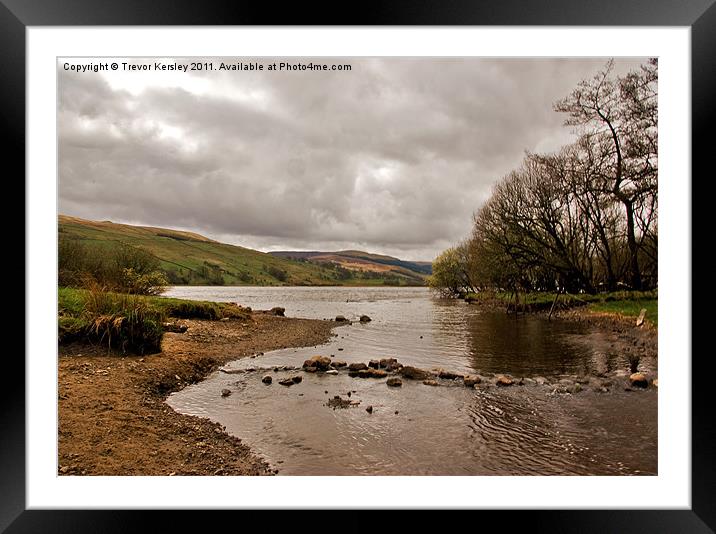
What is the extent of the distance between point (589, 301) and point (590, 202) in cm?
304

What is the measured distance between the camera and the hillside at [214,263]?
214 inches

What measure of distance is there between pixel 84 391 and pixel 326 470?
2839 mm

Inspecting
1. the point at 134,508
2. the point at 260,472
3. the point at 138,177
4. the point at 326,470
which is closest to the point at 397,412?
the point at 326,470

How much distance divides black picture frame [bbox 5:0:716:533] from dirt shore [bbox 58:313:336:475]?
0.34 m

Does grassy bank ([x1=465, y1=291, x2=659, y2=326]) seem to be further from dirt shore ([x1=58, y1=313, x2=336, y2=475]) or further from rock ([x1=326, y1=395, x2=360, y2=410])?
dirt shore ([x1=58, y1=313, x2=336, y2=475])

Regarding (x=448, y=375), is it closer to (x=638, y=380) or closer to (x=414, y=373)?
(x=414, y=373)

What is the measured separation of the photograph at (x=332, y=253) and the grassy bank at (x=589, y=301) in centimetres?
8

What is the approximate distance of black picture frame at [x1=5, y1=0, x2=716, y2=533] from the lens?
269 centimetres

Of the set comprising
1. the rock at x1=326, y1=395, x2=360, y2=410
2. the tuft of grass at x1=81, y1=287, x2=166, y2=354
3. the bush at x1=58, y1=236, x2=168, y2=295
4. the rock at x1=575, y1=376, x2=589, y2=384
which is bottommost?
the rock at x1=575, y1=376, x2=589, y2=384

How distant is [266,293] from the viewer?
37.0ft

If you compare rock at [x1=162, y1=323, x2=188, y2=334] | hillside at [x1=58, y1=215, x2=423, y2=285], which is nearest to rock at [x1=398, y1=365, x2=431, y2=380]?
hillside at [x1=58, y1=215, x2=423, y2=285]

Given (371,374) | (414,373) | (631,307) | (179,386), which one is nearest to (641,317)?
(631,307)
